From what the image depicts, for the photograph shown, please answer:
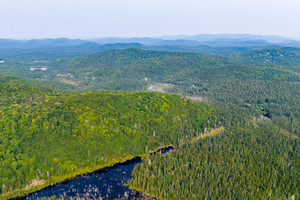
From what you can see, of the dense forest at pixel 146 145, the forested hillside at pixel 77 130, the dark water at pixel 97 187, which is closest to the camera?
the dark water at pixel 97 187

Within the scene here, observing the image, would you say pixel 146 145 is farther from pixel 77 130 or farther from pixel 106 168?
pixel 77 130

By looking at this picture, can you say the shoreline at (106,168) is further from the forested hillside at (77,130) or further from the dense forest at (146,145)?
the dense forest at (146,145)

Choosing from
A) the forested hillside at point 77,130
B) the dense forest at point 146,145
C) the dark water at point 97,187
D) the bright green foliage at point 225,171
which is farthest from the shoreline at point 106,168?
the bright green foliage at point 225,171

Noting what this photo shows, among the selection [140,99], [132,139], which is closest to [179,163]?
[132,139]

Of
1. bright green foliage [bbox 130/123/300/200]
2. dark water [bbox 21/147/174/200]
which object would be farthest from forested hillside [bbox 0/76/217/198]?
bright green foliage [bbox 130/123/300/200]

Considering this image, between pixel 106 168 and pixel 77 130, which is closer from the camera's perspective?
pixel 106 168

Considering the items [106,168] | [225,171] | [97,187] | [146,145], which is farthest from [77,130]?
[225,171]

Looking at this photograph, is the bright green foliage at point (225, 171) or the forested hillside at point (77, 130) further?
the forested hillside at point (77, 130)
